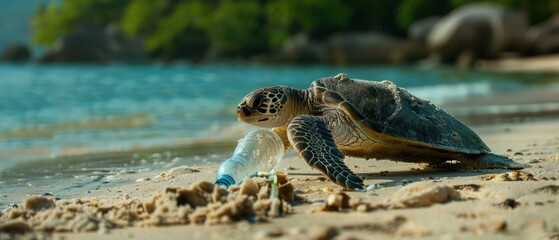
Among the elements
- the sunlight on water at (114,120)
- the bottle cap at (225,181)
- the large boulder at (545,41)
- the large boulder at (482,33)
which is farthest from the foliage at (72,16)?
the bottle cap at (225,181)

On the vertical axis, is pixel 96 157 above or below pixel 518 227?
above

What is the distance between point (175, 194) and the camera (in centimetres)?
361

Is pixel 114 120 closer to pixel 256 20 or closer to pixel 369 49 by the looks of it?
pixel 369 49

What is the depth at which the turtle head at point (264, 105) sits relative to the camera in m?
5.20

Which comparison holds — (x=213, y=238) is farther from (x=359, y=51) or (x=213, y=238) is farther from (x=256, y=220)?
(x=359, y=51)

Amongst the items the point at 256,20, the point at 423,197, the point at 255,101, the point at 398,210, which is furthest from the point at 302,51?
the point at 398,210

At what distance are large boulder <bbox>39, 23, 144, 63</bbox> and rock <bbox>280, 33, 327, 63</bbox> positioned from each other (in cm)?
2258

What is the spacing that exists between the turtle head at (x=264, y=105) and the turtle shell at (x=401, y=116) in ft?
0.75

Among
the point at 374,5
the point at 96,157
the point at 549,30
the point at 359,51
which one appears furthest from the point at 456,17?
the point at 96,157

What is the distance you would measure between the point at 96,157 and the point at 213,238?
4.29m

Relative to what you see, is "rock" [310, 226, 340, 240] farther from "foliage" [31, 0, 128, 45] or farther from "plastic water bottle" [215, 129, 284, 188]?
"foliage" [31, 0, 128, 45]

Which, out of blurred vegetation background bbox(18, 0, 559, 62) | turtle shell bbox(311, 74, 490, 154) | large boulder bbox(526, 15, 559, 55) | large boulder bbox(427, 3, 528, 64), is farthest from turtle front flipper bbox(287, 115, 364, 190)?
blurred vegetation background bbox(18, 0, 559, 62)

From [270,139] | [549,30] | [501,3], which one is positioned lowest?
[270,139]

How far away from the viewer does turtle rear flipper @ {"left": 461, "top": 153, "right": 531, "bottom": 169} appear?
16.4 ft
